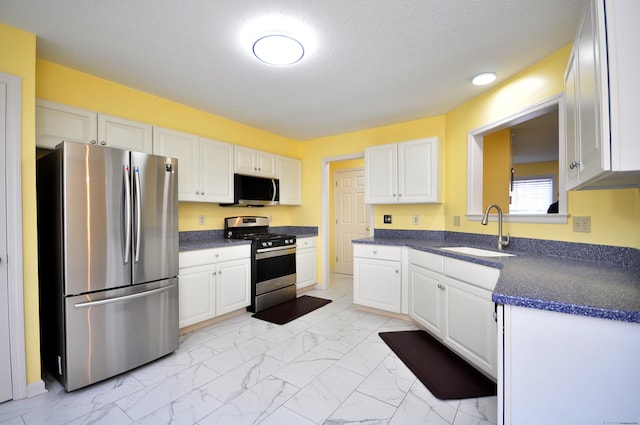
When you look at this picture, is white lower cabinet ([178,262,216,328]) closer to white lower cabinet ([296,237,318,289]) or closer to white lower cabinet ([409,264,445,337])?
white lower cabinet ([296,237,318,289])

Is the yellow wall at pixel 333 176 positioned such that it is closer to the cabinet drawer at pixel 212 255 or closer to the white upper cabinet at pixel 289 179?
the white upper cabinet at pixel 289 179

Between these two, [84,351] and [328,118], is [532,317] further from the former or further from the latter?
[328,118]

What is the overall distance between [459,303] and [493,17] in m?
1.98

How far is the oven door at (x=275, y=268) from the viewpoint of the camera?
3.44 m

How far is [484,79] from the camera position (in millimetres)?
2490

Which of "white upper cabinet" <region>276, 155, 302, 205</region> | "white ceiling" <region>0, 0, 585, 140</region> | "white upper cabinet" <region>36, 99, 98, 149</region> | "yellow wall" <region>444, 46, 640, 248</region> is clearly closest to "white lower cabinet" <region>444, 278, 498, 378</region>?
"yellow wall" <region>444, 46, 640, 248</region>

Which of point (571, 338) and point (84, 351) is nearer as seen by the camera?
point (571, 338)

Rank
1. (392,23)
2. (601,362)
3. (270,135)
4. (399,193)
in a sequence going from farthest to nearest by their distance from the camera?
(270,135), (399,193), (392,23), (601,362)

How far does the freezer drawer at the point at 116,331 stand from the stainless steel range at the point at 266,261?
1.10 m

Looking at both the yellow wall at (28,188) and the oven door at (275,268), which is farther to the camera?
the oven door at (275,268)

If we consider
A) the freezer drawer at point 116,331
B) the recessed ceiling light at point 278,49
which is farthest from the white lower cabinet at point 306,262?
the recessed ceiling light at point 278,49

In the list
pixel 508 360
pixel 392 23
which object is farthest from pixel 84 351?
pixel 392 23

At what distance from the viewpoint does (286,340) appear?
2.68m

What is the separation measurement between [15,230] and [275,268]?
7.77 ft
